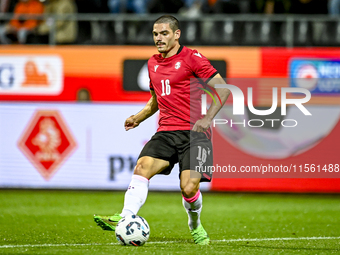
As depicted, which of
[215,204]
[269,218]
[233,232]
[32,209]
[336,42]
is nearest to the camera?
[233,232]

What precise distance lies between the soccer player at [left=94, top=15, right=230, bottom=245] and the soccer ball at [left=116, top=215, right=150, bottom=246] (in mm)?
254

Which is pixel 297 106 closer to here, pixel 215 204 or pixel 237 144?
pixel 237 144

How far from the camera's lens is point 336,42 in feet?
39.9

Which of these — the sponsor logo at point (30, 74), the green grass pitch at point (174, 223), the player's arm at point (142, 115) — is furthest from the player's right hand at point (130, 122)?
the sponsor logo at point (30, 74)

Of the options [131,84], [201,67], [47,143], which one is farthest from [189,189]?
[131,84]

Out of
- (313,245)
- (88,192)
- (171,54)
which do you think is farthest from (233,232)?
(88,192)

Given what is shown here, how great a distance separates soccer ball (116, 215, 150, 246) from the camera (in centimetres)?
518

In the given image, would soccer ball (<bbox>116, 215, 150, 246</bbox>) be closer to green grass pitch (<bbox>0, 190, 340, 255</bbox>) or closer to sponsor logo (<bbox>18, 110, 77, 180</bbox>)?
green grass pitch (<bbox>0, 190, 340, 255</bbox>)

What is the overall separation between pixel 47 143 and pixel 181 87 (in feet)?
21.3

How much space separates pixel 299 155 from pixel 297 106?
3.17 ft

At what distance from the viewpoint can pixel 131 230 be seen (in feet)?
17.1

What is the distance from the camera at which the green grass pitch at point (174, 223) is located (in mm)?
5453

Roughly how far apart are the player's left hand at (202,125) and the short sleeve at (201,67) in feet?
1.60

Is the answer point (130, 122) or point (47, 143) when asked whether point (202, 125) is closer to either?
point (130, 122)
